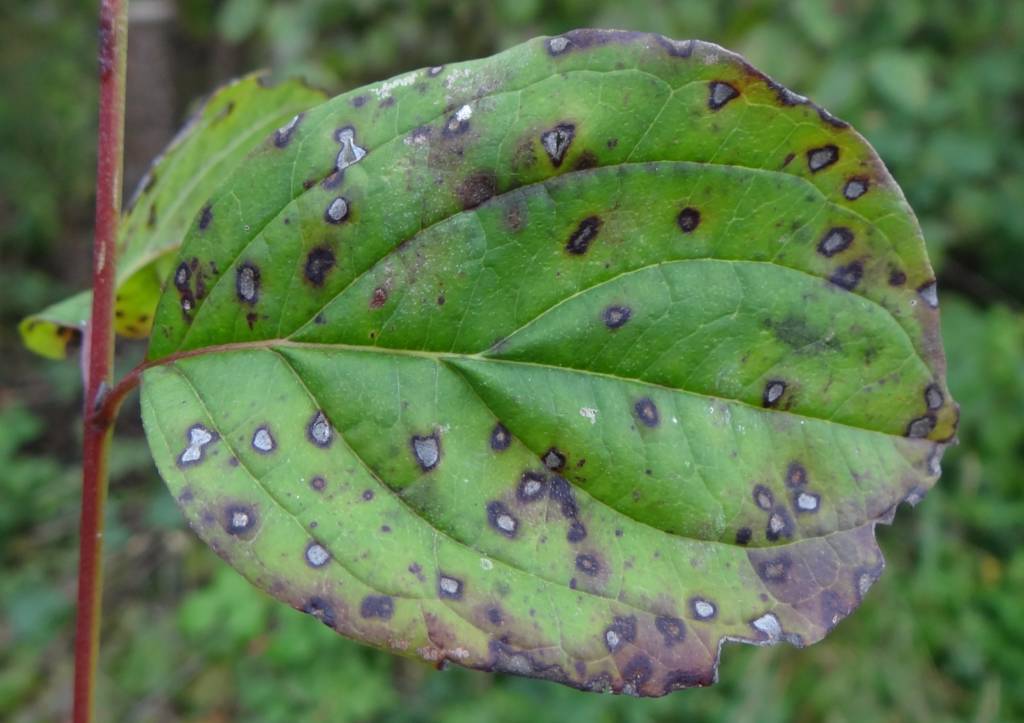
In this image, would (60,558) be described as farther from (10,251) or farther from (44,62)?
(44,62)

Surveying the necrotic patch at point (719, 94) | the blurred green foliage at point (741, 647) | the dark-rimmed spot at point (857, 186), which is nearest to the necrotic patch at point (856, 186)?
the dark-rimmed spot at point (857, 186)

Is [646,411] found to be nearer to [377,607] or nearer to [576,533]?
[576,533]

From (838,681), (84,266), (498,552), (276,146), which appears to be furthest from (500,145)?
(84,266)

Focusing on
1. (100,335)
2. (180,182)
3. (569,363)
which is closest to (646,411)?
(569,363)

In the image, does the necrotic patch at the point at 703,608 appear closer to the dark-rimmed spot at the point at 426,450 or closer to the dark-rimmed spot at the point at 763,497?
the dark-rimmed spot at the point at 763,497

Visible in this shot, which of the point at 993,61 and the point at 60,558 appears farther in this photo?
the point at 60,558

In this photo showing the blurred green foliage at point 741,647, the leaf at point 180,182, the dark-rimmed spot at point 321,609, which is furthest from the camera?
the blurred green foliage at point 741,647
